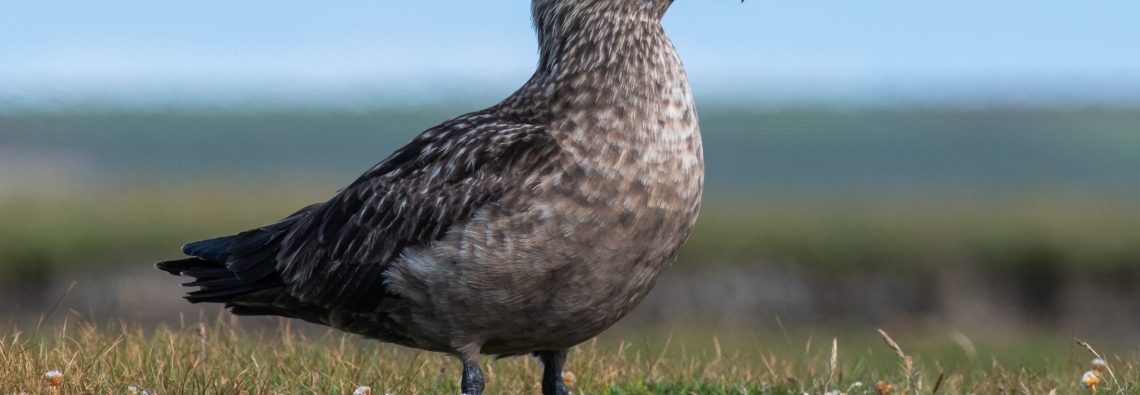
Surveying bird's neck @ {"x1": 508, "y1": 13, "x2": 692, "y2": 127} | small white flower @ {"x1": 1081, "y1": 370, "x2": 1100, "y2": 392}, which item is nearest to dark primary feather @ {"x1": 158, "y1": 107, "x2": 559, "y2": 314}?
bird's neck @ {"x1": 508, "y1": 13, "x2": 692, "y2": 127}

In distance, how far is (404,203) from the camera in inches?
271

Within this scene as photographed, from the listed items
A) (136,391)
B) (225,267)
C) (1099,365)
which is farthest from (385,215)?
(1099,365)

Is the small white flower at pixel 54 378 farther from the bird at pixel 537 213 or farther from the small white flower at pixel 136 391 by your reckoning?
the bird at pixel 537 213

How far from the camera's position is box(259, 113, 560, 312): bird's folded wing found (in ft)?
21.7

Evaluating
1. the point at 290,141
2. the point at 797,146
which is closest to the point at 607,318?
the point at 797,146

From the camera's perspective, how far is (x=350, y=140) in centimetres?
14950

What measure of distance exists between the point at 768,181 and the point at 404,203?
280ft

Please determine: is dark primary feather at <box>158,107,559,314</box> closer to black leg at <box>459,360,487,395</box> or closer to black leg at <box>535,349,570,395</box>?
black leg at <box>459,360,487,395</box>

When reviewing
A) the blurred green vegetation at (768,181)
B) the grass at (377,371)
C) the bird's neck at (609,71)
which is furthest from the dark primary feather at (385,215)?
the blurred green vegetation at (768,181)

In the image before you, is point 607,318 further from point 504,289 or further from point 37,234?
point 37,234

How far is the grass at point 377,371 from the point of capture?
682 cm

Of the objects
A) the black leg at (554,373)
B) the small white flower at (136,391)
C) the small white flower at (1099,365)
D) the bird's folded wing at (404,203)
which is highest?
the bird's folded wing at (404,203)

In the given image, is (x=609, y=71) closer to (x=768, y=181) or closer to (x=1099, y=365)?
(x=1099, y=365)

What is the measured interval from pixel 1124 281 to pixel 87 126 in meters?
143
